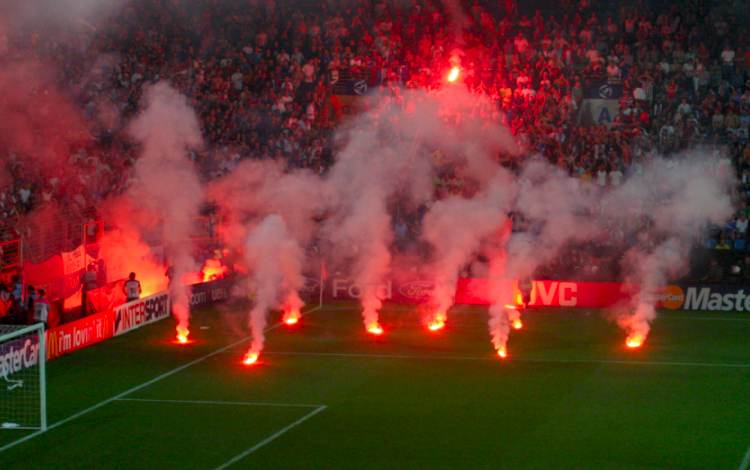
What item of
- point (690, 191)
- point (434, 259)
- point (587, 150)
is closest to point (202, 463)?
point (434, 259)

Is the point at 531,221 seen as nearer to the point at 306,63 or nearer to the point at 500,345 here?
the point at 500,345

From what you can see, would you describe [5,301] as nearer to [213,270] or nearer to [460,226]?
[213,270]

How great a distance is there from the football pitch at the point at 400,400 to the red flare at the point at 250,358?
0.15m

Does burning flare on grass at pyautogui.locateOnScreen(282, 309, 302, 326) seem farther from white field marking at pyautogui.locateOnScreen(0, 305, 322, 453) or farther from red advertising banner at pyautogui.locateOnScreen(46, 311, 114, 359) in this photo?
red advertising banner at pyautogui.locateOnScreen(46, 311, 114, 359)

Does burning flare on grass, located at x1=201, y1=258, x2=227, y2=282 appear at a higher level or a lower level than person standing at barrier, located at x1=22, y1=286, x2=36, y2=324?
higher

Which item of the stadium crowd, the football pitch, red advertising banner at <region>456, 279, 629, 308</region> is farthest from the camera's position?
the stadium crowd

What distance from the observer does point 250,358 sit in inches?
789

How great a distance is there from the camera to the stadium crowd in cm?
2786

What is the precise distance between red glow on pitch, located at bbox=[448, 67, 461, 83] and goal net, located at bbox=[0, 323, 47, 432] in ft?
46.2

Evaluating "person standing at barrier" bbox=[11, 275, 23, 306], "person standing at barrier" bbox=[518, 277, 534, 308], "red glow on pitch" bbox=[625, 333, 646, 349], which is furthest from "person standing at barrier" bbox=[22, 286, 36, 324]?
"red glow on pitch" bbox=[625, 333, 646, 349]

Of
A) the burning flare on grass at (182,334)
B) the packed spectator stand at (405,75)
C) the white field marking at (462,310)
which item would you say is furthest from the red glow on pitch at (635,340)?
the burning flare on grass at (182,334)

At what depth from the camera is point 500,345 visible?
20953mm

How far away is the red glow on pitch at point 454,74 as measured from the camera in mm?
29359

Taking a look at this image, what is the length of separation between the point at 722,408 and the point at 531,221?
1048 centimetres
